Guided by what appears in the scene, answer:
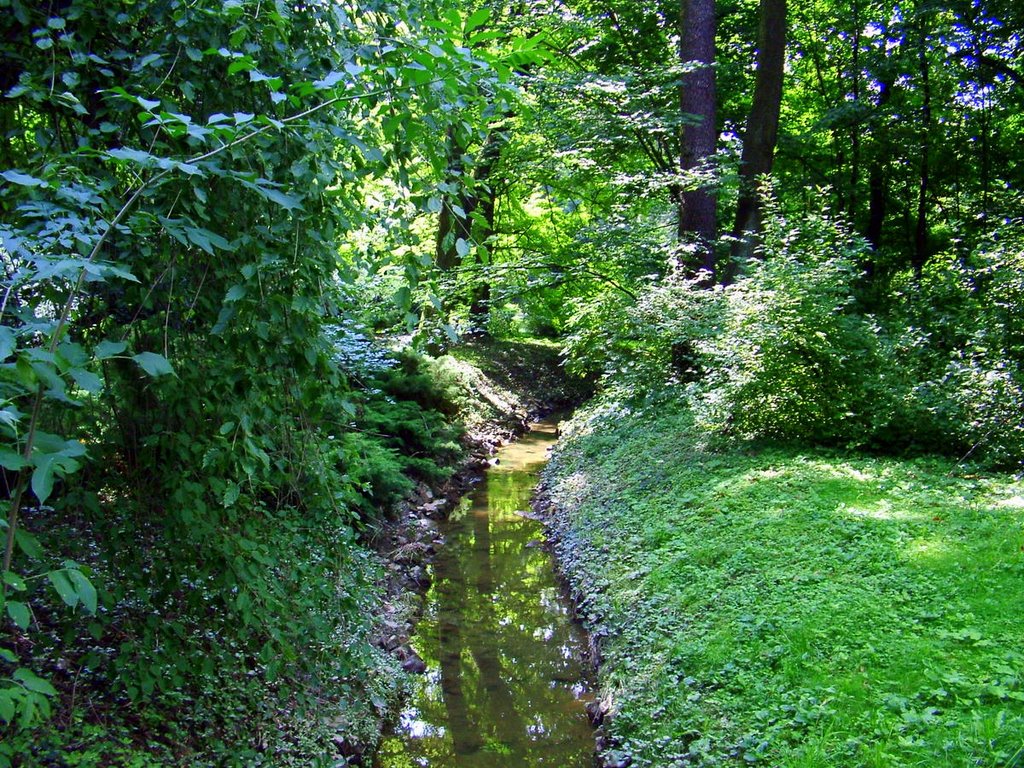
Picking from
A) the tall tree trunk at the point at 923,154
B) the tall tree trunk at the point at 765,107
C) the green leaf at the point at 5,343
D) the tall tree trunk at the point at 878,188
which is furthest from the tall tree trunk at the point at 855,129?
the green leaf at the point at 5,343

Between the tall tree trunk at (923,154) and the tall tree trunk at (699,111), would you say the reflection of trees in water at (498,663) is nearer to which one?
the tall tree trunk at (699,111)

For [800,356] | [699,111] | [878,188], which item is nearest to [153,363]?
[800,356]

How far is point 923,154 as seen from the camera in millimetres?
13969

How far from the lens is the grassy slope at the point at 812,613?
12.3 ft

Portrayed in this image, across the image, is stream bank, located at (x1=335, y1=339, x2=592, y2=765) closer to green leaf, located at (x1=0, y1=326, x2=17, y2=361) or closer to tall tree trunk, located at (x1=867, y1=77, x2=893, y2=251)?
green leaf, located at (x1=0, y1=326, x2=17, y2=361)

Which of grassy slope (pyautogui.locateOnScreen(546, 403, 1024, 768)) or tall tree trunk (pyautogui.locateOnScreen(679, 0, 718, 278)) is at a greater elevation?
tall tree trunk (pyautogui.locateOnScreen(679, 0, 718, 278))

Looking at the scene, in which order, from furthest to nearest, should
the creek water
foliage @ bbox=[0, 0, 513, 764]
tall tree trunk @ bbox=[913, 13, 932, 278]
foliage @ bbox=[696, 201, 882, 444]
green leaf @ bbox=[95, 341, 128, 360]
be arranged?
tall tree trunk @ bbox=[913, 13, 932, 278], foliage @ bbox=[696, 201, 882, 444], the creek water, foliage @ bbox=[0, 0, 513, 764], green leaf @ bbox=[95, 341, 128, 360]

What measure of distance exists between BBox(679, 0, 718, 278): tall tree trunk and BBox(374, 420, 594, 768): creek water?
17.6 feet

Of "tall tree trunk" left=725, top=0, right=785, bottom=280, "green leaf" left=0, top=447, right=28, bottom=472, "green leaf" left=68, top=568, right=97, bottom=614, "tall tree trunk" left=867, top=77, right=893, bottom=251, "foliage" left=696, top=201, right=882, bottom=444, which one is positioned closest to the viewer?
"green leaf" left=0, top=447, right=28, bottom=472

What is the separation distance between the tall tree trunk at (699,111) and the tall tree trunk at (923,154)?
12.4 feet

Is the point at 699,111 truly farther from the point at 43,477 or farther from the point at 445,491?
the point at 43,477

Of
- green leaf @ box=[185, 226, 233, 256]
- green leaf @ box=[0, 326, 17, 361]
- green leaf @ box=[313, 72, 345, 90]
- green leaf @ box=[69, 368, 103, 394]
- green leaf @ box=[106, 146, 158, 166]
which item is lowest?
green leaf @ box=[69, 368, 103, 394]

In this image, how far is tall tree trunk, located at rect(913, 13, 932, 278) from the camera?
12547mm

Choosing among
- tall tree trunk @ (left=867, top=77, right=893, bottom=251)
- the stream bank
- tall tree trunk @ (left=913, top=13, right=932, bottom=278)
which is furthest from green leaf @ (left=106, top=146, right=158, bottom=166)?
tall tree trunk @ (left=867, top=77, right=893, bottom=251)
